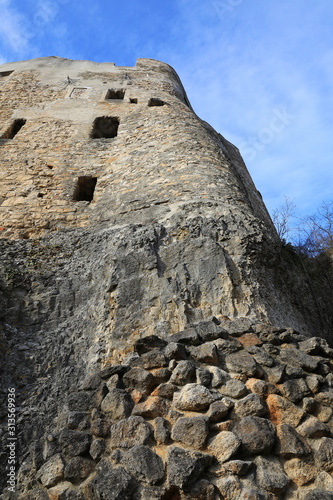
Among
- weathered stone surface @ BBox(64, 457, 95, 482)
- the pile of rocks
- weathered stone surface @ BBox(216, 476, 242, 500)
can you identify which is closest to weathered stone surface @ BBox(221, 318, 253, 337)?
the pile of rocks

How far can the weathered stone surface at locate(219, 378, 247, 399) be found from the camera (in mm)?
2930

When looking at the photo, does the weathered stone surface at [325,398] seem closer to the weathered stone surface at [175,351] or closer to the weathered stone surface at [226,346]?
the weathered stone surface at [226,346]

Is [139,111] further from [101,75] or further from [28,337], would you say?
[28,337]

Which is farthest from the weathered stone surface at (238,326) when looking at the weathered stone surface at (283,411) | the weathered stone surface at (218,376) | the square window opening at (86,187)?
the square window opening at (86,187)

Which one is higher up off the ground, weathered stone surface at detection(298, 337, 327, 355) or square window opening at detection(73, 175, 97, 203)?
square window opening at detection(73, 175, 97, 203)

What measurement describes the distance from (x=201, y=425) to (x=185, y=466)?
300mm

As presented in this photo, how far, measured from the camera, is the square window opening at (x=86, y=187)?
698 cm

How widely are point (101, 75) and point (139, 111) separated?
3405 mm

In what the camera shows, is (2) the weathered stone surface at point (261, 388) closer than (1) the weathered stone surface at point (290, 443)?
No

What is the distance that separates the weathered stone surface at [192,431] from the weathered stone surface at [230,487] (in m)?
0.26

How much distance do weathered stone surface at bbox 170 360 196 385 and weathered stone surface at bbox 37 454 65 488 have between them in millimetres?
980

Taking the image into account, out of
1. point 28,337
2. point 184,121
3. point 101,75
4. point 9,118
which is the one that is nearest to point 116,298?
point 28,337

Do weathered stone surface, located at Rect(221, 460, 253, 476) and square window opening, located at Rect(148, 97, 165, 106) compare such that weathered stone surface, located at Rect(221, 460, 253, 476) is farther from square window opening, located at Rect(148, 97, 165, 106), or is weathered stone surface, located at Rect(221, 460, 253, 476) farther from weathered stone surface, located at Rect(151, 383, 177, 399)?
square window opening, located at Rect(148, 97, 165, 106)

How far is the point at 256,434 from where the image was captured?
8.61 ft
